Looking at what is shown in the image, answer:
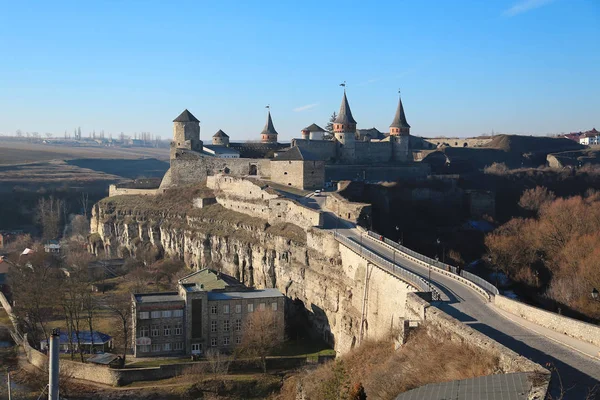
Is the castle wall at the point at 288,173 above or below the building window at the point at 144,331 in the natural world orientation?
above

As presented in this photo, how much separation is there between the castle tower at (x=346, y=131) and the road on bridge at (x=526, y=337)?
32416 mm

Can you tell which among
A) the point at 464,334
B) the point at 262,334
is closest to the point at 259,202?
the point at 262,334

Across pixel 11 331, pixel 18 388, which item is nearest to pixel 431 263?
pixel 18 388

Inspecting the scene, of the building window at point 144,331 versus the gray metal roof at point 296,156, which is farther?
the gray metal roof at point 296,156

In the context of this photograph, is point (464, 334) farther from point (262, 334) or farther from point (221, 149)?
point (221, 149)

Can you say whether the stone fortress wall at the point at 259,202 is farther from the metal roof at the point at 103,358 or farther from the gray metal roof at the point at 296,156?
the metal roof at the point at 103,358

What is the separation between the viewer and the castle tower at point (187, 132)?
6319 centimetres

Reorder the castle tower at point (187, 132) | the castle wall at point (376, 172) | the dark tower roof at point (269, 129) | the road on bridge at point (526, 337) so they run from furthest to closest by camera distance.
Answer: the dark tower roof at point (269, 129)
the castle tower at point (187, 132)
the castle wall at point (376, 172)
the road on bridge at point (526, 337)

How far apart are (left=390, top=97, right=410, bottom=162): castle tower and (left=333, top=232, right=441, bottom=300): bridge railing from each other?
98.4 ft

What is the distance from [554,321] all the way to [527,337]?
1496 mm

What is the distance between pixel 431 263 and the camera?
31672mm

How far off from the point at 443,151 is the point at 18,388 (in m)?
52.0

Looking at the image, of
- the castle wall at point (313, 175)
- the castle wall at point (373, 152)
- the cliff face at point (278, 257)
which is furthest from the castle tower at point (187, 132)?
the castle wall at point (313, 175)

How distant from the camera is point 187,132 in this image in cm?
6331
